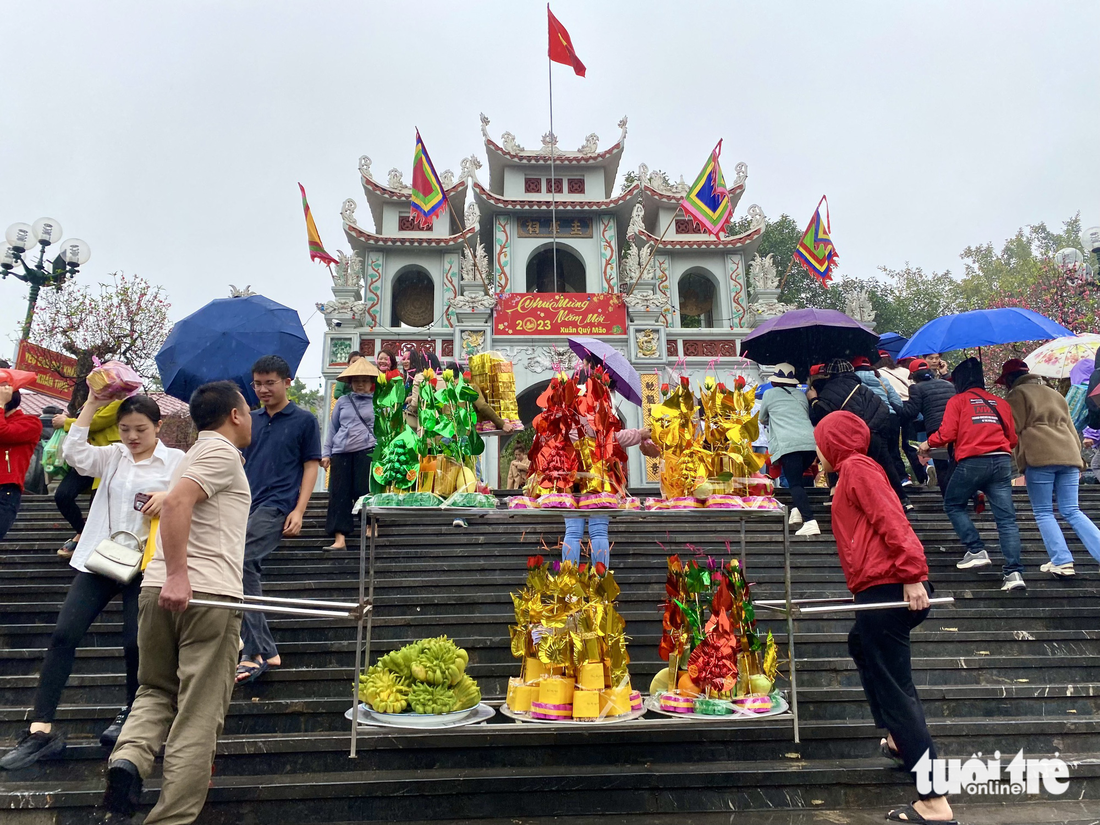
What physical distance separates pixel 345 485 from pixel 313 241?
11003 mm

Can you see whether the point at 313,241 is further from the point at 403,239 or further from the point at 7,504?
the point at 7,504

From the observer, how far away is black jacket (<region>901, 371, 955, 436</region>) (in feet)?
19.2

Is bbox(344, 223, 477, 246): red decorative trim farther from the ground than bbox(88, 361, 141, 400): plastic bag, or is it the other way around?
bbox(344, 223, 477, 246): red decorative trim

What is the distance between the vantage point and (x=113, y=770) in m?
2.13

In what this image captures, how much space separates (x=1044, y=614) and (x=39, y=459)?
1008cm

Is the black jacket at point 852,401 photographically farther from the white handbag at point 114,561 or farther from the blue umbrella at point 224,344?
the white handbag at point 114,561

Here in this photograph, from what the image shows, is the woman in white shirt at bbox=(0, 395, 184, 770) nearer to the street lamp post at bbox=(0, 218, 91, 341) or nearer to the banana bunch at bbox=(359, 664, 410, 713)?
the banana bunch at bbox=(359, 664, 410, 713)

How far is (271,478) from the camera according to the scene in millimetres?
3600

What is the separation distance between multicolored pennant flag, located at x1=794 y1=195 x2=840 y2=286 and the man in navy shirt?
13275mm

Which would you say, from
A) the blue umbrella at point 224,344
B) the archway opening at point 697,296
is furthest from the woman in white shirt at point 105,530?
the archway opening at point 697,296

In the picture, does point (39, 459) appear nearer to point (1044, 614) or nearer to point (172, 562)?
point (172, 562)

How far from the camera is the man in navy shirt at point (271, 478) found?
3.41 metres

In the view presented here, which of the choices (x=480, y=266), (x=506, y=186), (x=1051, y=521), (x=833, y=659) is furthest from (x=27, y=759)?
(x=506, y=186)

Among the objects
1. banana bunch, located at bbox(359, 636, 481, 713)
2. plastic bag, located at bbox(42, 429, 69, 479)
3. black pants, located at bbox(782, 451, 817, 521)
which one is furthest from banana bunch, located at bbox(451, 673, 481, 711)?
plastic bag, located at bbox(42, 429, 69, 479)
